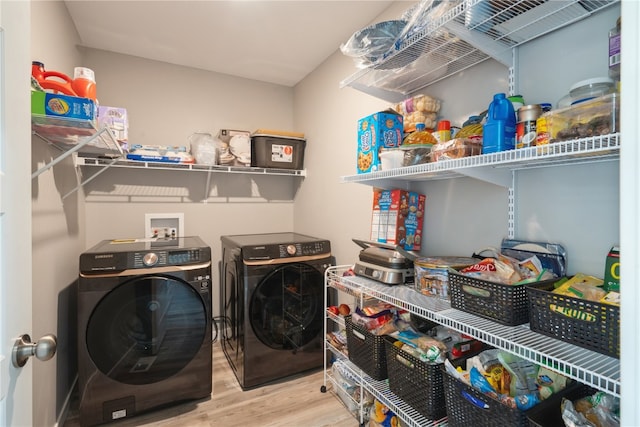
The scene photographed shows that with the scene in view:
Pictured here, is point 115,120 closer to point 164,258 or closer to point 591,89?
point 164,258

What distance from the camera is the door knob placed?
68 cm

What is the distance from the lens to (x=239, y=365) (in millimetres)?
2133

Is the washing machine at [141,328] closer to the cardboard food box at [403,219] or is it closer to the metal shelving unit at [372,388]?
the metal shelving unit at [372,388]

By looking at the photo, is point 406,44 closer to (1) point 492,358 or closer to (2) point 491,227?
(2) point 491,227

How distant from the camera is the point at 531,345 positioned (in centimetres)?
82

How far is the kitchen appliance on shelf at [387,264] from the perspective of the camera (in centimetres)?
146

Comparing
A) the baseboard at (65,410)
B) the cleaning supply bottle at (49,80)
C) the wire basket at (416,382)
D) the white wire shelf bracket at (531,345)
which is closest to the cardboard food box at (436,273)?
the white wire shelf bracket at (531,345)

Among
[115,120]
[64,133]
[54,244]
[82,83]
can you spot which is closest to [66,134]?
[64,133]

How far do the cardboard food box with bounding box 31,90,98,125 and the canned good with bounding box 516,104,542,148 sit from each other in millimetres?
1547

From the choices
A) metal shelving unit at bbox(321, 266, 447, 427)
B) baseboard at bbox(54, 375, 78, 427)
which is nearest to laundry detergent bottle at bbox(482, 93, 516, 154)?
metal shelving unit at bbox(321, 266, 447, 427)

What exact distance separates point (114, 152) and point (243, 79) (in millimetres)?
1336

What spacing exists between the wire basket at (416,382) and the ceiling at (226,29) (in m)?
1.89

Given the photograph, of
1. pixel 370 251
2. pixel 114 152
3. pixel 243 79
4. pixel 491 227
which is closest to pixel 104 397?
pixel 114 152

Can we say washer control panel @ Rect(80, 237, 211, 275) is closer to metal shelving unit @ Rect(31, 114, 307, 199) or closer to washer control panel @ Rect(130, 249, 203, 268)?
washer control panel @ Rect(130, 249, 203, 268)
